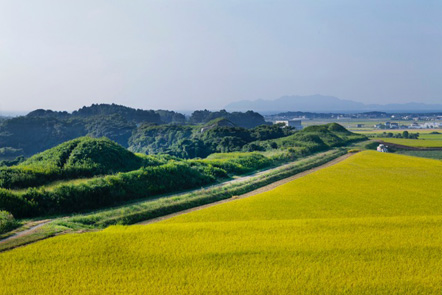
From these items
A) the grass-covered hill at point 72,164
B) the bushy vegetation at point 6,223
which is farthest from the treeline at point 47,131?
the bushy vegetation at point 6,223

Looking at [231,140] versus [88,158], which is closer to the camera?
[88,158]

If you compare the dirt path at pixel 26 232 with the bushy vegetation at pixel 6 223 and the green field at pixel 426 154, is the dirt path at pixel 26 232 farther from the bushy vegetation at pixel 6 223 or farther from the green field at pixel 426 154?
the green field at pixel 426 154

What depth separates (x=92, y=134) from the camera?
84.9 m

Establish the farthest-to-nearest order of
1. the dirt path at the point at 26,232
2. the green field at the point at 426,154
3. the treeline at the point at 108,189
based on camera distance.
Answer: the green field at the point at 426,154, the treeline at the point at 108,189, the dirt path at the point at 26,232

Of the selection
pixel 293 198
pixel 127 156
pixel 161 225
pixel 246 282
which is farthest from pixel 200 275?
pixel 127 156

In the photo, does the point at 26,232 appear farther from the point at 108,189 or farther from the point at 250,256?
the point at 250,256

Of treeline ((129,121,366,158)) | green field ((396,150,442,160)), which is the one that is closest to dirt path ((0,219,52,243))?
treeline ((129,121,366,158))


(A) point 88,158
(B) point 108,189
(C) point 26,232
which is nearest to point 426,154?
(B) point 108,189

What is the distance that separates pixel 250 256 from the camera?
10078 millimetres

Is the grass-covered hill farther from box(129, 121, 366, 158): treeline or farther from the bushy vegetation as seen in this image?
box(129, 121, 366, 158): treeline

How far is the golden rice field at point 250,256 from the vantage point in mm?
8500

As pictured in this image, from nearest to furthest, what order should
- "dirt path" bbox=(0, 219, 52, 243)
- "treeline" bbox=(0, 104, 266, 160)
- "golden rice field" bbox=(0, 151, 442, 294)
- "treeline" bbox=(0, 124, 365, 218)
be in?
"golden rice field" bbox=(0, 151, 442, 294)
"dirt path" bbox=(0, 219, 52, 243)
"treeline" bbox=(0, 124, 365, 218)
"treeline" bbox=(0, 104, 266, 160)

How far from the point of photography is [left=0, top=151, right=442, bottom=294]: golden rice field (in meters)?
8.50

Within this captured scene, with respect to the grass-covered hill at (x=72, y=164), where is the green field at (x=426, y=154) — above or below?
below
